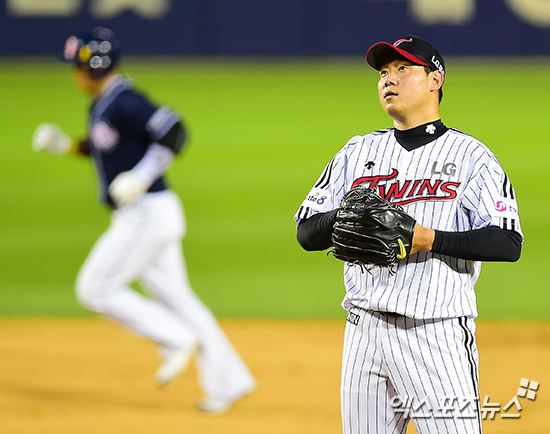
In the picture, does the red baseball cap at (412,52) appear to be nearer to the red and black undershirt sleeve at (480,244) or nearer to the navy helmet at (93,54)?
the red and black undershirt sleeve at (480,244)

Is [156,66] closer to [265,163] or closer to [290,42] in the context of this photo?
[290,42]

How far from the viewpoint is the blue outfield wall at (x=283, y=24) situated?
2095cm

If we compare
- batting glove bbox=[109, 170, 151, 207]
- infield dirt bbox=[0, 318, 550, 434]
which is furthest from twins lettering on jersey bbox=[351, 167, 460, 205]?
batting glove bbox=[109, 170, 151, 207]

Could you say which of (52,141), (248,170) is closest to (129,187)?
(52,141)

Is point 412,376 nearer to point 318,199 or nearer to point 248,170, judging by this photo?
point 318,199

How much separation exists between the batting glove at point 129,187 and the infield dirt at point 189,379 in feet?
4.06

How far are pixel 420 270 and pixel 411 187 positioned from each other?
0.26m

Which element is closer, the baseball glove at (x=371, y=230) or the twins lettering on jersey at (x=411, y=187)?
the baseball glove at (x=371, y=230)

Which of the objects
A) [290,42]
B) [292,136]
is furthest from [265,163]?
[290,42]

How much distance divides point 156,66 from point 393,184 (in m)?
20.2

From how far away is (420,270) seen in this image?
2518 millimetres

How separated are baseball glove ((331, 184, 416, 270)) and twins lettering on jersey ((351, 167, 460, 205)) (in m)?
0.10

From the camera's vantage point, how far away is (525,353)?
580cm

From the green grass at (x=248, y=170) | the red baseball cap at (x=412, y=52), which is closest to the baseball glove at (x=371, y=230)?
the red baseball cap at (x=412, y=52)
